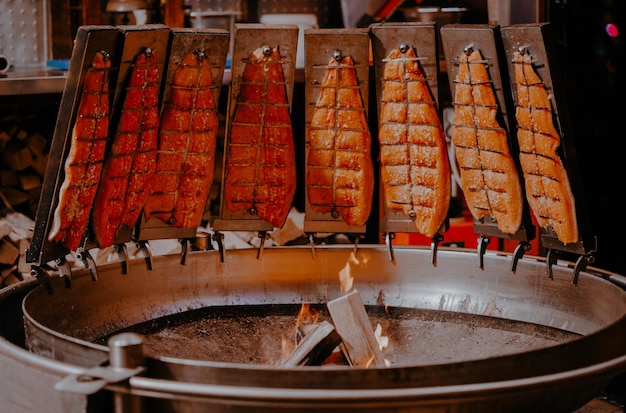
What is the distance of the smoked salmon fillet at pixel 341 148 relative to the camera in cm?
319

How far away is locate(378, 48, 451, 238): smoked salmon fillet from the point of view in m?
3.13

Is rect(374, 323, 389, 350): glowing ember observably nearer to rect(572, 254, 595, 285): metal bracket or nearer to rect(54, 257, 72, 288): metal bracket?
rect(572, 254, 595, 285): metal bracket

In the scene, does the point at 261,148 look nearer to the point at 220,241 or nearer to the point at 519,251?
the point at 220,241

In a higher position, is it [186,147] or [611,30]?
[611,30]

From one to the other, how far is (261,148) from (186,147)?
0.27 meters

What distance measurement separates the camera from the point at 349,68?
317 cm

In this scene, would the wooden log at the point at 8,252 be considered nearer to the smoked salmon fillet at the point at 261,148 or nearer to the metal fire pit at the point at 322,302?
the metal fire pit at the point at 322,302

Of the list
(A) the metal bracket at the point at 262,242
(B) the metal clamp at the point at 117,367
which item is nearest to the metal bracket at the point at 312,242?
(A) the metal bracket at the point at 262,242

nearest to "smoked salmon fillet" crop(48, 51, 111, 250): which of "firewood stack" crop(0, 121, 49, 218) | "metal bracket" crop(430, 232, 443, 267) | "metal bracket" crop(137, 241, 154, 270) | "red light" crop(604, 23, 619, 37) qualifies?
"metal bracket" crop(137, 241, 154, 270)

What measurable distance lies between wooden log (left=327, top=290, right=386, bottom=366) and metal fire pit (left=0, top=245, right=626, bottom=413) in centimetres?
36

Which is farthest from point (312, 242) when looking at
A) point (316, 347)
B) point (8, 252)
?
point (8, 252)

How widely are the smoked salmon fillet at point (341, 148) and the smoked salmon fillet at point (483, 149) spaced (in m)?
0.35

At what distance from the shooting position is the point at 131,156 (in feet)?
9.78

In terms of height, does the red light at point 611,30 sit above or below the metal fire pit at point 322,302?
above
